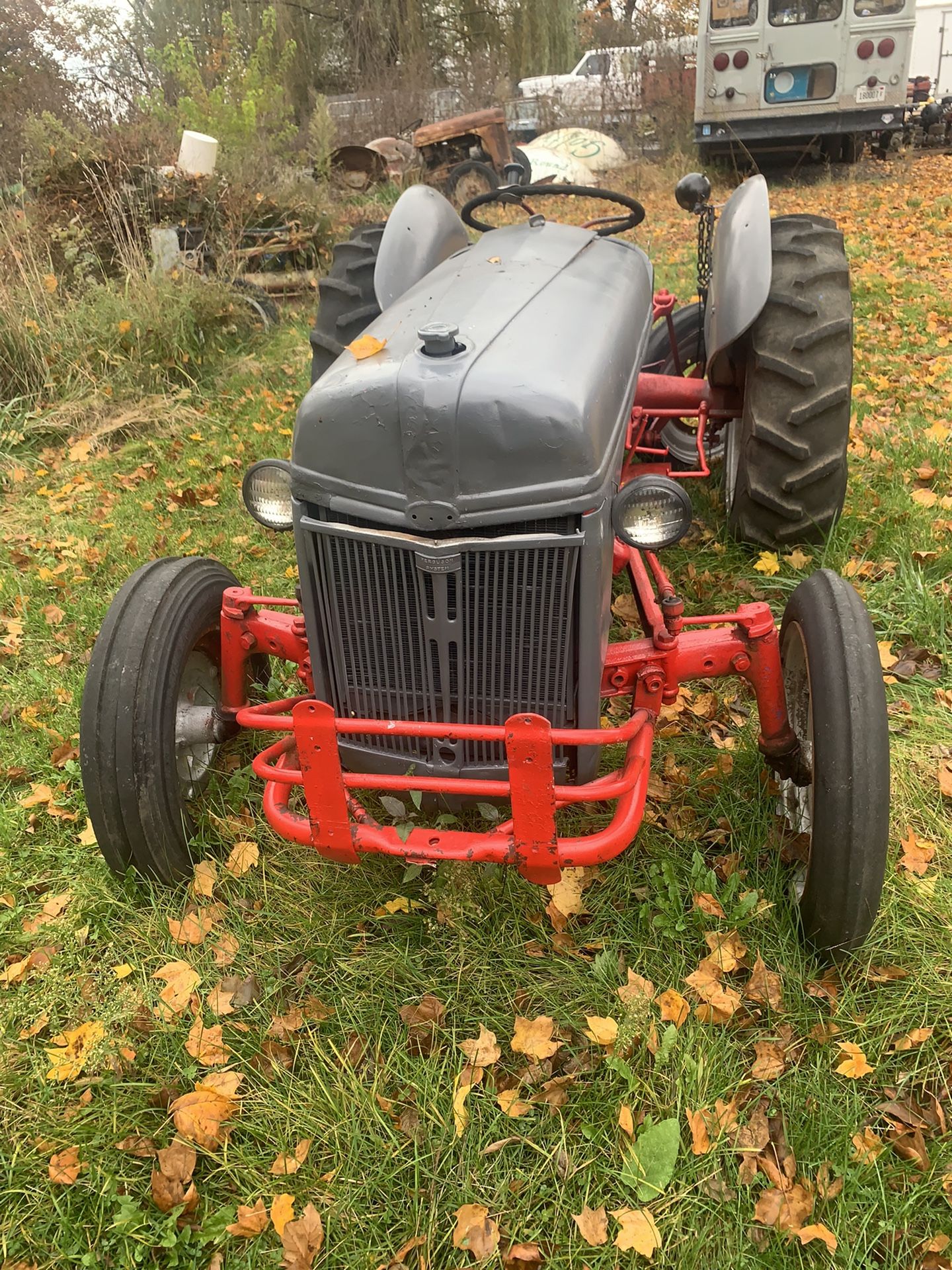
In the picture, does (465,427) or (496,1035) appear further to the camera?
(496,1035)

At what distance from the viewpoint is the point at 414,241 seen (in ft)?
11.8

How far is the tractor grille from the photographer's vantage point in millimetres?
2061

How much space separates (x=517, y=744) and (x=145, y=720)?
1.05 metres

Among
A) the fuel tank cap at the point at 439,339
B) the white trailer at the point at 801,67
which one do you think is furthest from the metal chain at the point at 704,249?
the white trailer at the point at 801,67

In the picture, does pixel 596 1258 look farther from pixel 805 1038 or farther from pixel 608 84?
pixel 608 84

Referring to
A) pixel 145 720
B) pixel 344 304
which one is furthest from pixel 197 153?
pixel 145 720

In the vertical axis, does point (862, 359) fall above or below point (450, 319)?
below

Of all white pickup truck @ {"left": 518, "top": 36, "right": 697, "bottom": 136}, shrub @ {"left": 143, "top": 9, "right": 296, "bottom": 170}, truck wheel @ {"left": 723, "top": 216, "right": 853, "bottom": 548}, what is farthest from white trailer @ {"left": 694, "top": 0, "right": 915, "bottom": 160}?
truck wheel @ {"left": 723, "top": 216, "right": 853, "bottom": 548}

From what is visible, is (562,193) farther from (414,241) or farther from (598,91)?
(598,91)

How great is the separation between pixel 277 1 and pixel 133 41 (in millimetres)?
2993

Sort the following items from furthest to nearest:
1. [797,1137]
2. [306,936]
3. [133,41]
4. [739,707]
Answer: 1. [133,41]
2. [739,707]
3. [306,936]
4. [797,1137]

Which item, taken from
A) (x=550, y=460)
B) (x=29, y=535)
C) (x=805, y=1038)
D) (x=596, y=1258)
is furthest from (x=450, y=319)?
(x=29, y=535)

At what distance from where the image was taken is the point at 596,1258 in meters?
1.81

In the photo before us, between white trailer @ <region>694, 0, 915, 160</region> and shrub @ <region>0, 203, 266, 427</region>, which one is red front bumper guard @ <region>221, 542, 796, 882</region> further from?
white trailer @ <region>694, 0, 915, 160</region>
